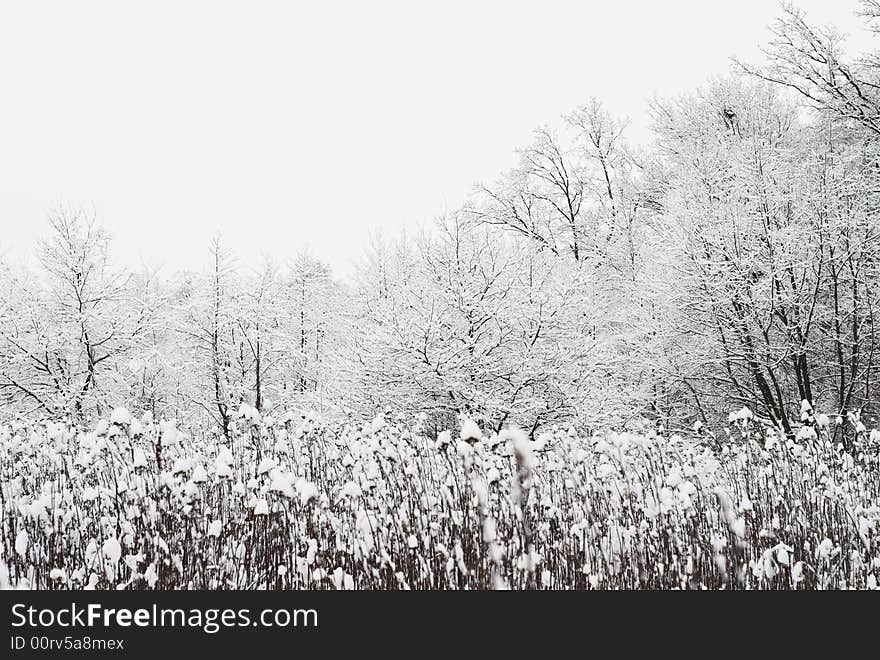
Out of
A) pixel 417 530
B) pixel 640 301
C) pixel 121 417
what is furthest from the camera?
pixel 640 301

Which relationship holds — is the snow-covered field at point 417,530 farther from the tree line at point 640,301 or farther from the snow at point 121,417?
the tree line at point 640,301

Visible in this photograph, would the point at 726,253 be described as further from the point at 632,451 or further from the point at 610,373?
the point at 632,451

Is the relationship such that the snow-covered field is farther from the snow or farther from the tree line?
the tree line

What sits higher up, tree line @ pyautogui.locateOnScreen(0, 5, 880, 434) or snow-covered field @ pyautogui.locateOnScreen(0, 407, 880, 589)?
tree line @ pyautogui.locateOnScreen(0, 5, 880, 434)

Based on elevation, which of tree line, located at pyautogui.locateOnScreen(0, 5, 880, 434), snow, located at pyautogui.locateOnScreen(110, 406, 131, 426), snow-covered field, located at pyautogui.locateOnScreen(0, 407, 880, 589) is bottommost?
snow-covered field, located at pyautogui.locateOnScreen(0, 407, 880, 589)

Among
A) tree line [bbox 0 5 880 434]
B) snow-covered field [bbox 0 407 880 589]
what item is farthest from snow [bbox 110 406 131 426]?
tree line [bbox 0 5 880 434]

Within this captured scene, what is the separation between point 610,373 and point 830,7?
8678mm

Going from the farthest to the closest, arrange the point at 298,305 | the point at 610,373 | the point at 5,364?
the point at 298,305 → the point at 5,364 → the point at 610,373

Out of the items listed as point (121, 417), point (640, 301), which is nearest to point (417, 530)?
point (121, 417)

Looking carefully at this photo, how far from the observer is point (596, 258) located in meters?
16.9

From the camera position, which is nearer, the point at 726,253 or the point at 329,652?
the point at 329,652

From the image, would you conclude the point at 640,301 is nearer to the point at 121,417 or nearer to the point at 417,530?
the point at 417,530

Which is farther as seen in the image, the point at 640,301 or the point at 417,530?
the point at 640,301

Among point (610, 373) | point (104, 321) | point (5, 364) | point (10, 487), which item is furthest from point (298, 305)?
point (10, 487)
